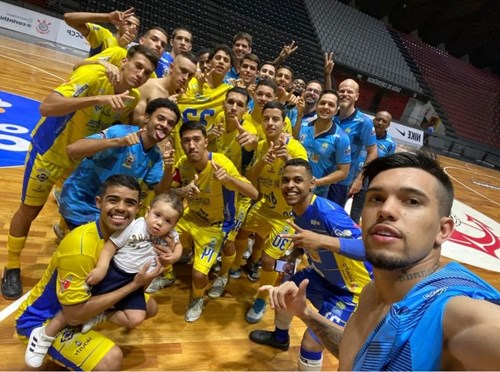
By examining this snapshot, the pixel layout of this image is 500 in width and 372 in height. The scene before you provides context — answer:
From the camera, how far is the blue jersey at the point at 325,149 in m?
3.66

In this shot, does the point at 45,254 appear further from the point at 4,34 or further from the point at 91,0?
the point at 91,0

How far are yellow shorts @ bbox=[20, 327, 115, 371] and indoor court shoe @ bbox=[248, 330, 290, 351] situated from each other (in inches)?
50.3

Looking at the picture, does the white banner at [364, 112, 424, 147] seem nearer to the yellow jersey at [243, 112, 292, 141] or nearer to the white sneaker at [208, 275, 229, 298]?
the yellow jersey at [243, 112, 292, 141]

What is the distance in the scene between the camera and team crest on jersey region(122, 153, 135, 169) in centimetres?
258

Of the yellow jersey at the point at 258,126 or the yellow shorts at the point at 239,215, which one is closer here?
the yellow shorts at the point at 239,215

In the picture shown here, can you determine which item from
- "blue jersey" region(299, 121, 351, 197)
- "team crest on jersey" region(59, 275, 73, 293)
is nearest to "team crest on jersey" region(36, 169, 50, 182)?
"team crest on jersey" region(59, 275, 73, 293)

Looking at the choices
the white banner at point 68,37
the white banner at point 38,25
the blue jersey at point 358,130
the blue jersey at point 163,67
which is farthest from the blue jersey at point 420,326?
the white banner at point 68,37

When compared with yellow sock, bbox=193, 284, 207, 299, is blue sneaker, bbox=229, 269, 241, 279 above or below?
below

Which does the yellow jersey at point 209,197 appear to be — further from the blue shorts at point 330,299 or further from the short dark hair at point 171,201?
the blue shorts at point 330,299

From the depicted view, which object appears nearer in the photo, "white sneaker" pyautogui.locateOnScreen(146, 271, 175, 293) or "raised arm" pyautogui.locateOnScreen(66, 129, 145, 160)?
"raised arm" pyautogui.locateOnScreen(66, 129, 145, 160)

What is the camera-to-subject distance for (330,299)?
2.43m

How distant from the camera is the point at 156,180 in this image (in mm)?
2793

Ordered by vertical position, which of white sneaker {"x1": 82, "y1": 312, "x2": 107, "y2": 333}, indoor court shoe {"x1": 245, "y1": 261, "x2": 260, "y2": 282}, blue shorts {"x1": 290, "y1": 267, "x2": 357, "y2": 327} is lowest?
indoor court shoe {"x1": 245, "y1": 261, "x2": 260, "y2": 282}

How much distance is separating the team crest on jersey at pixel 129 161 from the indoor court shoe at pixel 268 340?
1785 mm
